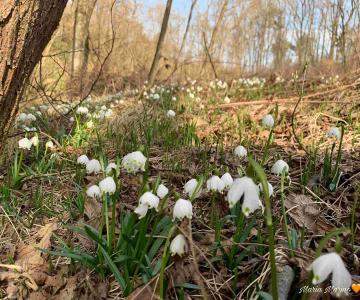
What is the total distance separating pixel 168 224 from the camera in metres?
1.97

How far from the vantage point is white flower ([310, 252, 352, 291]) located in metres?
1.06

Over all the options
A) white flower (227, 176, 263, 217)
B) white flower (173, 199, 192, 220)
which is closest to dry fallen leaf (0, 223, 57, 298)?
white flower (173, 199, 192, 220)

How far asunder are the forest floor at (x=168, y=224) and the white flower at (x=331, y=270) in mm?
48

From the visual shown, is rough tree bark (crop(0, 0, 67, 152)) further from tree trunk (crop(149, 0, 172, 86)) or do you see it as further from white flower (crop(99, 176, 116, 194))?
tree trunk (crop(149, 0, 172, 86))

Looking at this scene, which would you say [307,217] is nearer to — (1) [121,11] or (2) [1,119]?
(2) [1,119]

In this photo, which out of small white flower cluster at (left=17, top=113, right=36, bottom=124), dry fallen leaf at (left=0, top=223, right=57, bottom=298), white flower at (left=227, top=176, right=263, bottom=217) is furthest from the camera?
small white flower cluster at (left=17, top=113, right=36, bottom=124)

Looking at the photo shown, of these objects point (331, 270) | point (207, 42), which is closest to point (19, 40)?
point (331, 270)

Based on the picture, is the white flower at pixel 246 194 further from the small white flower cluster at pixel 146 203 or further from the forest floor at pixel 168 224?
the small white flower cluster at pixel 146 203

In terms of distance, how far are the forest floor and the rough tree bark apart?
0.56 metres

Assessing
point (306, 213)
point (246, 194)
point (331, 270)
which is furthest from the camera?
point (306, 213)

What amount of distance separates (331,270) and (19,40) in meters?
1.98

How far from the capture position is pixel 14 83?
2391mm

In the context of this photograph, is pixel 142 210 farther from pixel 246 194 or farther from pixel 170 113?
pixel 170 113

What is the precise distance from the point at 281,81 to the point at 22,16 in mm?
6700
